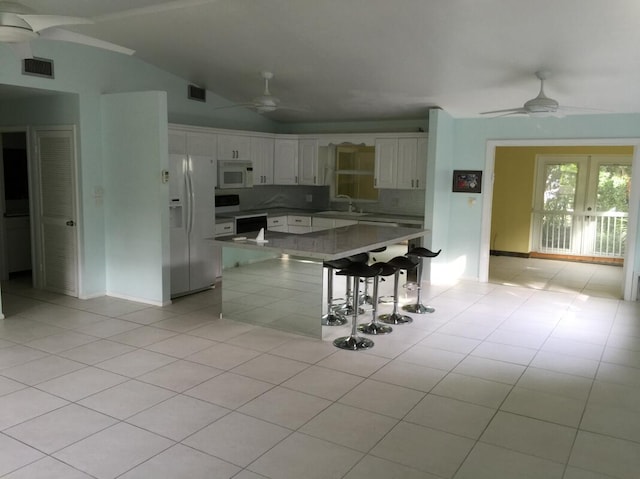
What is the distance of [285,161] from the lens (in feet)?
28.8

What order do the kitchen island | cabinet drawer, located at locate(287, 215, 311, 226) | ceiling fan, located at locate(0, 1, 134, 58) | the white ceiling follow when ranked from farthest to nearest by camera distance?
cabinet drawer, located at locate(287, 215, 311, 226) → the kitchen island → the white ceiling → ceiling fan, located at locate(0, 1, 134, 58)

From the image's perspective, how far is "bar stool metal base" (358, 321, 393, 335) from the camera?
17.4 ft

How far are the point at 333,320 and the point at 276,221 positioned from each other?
3.17m

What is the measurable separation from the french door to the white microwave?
5.59 meters

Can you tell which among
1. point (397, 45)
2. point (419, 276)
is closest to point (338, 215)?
point (419, 276)

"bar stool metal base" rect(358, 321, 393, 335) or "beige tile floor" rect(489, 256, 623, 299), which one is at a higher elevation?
"beige tile floor" rect(489, 256, 623, 299)

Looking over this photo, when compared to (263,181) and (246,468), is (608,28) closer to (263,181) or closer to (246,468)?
(246,468)

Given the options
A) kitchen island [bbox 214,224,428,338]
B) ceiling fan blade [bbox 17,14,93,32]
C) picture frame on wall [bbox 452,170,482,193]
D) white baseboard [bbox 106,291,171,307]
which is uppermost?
ceiling fan blade [bbox 17,14,93,32]

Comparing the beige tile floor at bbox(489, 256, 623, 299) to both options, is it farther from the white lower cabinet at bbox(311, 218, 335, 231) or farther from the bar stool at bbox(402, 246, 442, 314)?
the white lower cabinet at bbox(311, 218, 335, 231)

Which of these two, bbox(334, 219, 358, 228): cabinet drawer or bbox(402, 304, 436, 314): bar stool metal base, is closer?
bbox(402, 304, 436, 314): bar stool metal base

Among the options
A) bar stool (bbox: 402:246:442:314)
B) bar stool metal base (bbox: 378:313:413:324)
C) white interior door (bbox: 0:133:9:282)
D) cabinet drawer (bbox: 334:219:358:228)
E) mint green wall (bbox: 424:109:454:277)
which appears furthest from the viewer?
cabinet drawer (bbox: 334:219:358:228)

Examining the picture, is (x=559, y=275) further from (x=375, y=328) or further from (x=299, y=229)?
(x=375, y=328)

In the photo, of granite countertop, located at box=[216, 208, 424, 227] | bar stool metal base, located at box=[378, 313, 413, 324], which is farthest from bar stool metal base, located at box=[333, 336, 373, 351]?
granite countertop, located at box=[216, 208, 424, 227]

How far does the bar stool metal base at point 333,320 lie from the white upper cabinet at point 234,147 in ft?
10.3
